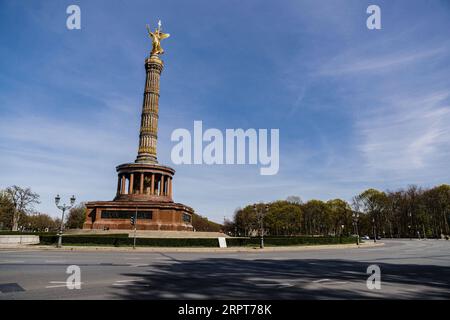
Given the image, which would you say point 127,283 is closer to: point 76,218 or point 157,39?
point 157,39

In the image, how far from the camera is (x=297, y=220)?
96938 millimetres

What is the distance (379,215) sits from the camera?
92.1 m

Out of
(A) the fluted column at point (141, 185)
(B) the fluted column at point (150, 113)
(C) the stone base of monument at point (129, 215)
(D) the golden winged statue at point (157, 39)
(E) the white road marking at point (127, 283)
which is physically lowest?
(E) the white road marking at point (127, 283)

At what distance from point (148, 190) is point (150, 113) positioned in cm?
1353

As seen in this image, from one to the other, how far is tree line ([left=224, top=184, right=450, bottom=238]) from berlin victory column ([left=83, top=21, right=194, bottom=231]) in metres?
33.8

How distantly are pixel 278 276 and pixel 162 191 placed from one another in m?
43.5

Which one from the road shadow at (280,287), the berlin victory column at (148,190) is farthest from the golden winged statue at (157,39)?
the road shadow at (280,287)

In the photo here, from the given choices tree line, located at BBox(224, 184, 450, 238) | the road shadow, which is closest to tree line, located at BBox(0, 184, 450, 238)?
tree line, located at BBox(224, 184, 450, 238)

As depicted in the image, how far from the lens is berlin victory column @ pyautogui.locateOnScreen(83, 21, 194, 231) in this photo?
152 ft

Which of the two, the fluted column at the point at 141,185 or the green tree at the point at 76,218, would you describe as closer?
the fluted column at the point at 141,185

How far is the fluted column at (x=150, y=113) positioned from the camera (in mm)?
53750

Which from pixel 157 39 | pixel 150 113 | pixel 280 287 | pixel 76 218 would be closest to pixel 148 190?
pixel 150 113

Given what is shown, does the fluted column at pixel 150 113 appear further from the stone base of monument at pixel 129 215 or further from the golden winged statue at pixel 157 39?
the stone base of monument at pixel 129 215

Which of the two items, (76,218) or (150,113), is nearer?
(150,113)
